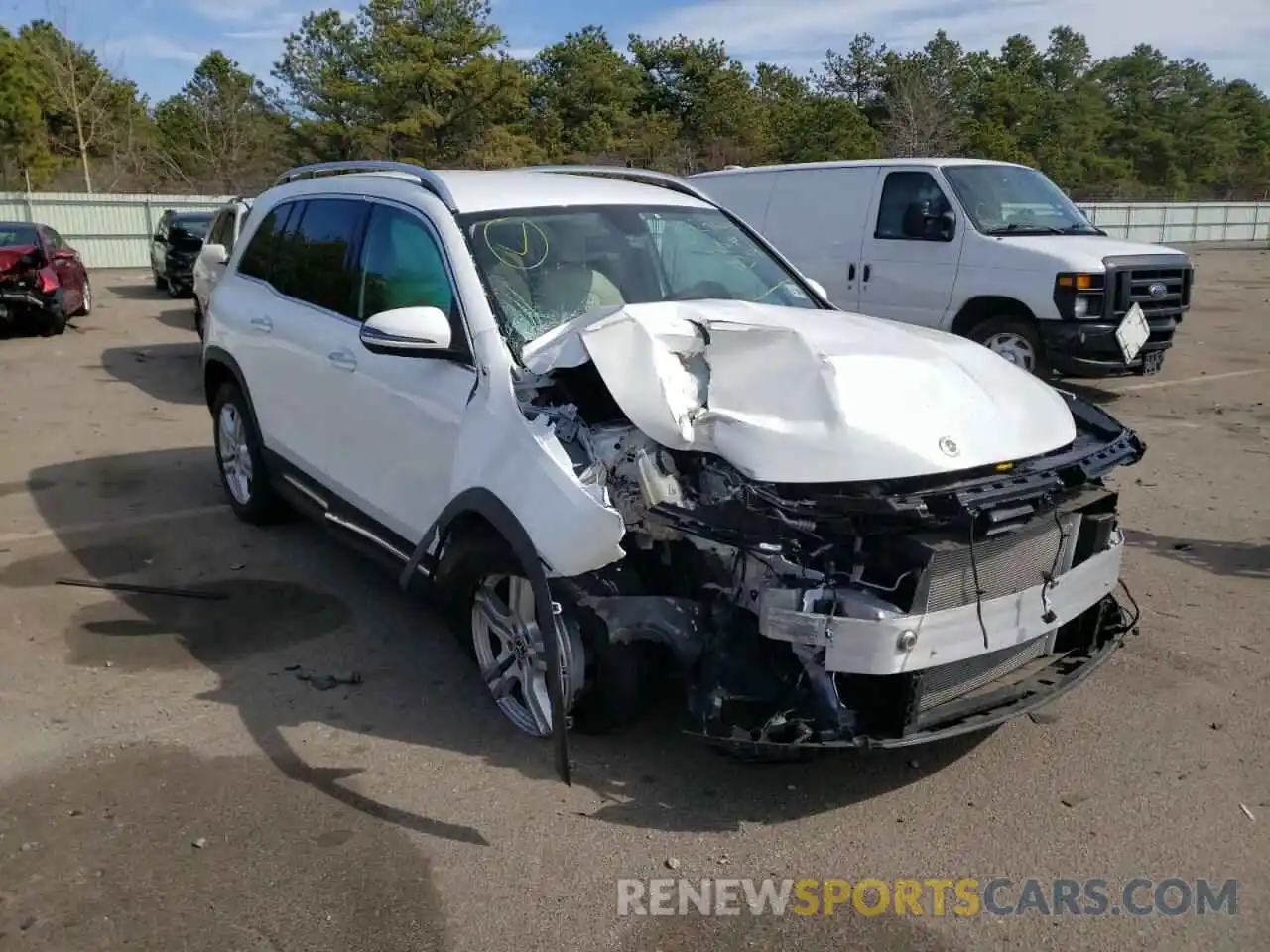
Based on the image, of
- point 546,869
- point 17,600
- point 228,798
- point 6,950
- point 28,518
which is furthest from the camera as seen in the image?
point 28,518

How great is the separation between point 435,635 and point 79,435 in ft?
18.9

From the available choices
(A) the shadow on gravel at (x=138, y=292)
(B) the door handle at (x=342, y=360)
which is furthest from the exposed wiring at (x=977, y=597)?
(A) the shadow on gravel at (x=138, y=292)

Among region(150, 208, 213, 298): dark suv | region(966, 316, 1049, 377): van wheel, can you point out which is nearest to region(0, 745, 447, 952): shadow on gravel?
region(966, 316, 1049, 377): van wheel

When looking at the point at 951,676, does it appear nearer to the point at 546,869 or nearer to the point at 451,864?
the point at 546,869

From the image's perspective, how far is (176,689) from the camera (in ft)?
14.9

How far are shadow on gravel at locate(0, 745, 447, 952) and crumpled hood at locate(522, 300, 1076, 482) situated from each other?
1.63m

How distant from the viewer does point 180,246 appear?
2000 centimetres

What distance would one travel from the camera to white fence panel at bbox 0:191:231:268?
28484mm

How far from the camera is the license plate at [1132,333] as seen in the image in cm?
944

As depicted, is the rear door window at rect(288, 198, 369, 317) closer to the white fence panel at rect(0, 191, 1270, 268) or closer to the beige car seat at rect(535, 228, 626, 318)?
the beige car seat at rect(535, 228, 626, 318)

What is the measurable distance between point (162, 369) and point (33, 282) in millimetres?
3624

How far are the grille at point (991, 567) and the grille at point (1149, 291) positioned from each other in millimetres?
6820

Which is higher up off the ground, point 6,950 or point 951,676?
point 951,676

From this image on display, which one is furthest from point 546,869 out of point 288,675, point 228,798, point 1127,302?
point 1127,302
